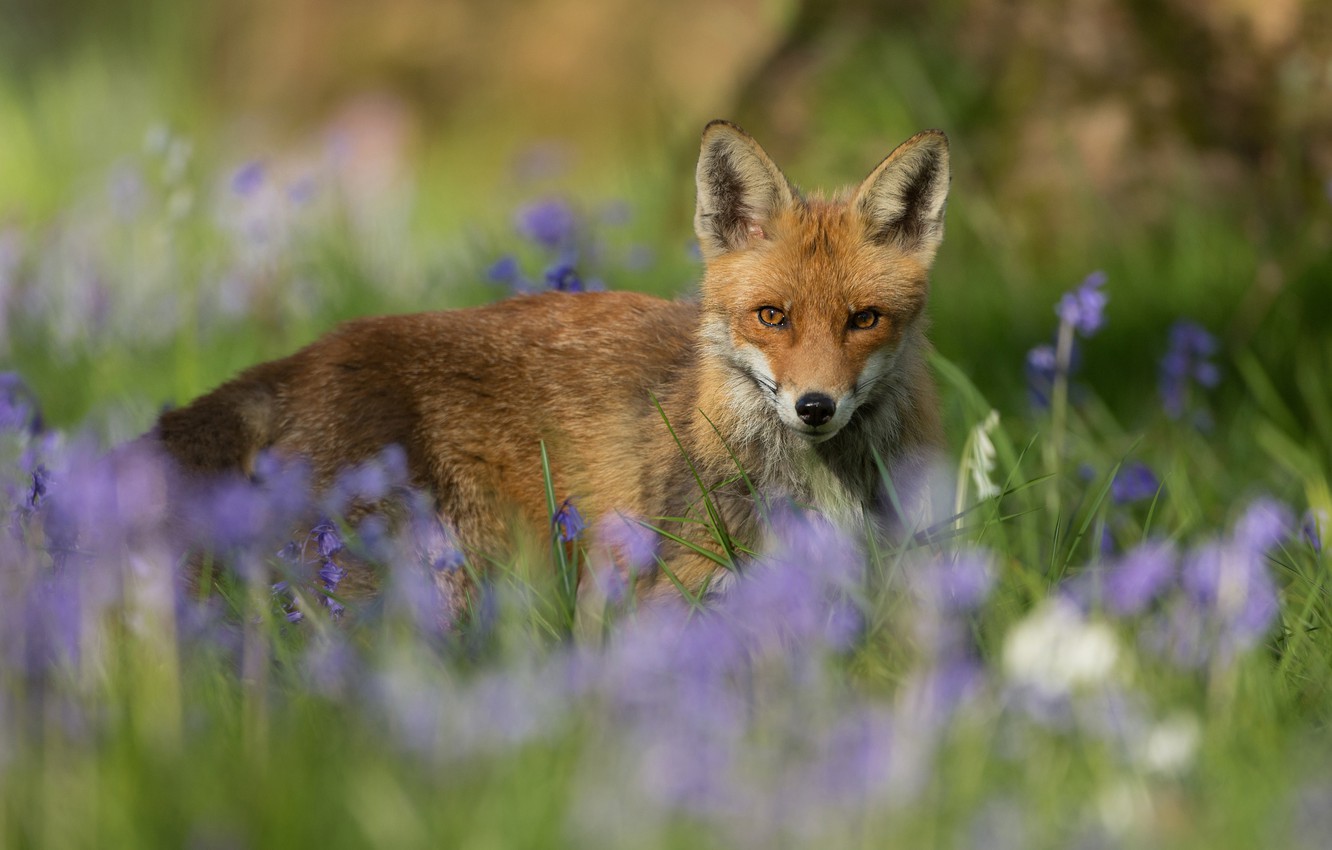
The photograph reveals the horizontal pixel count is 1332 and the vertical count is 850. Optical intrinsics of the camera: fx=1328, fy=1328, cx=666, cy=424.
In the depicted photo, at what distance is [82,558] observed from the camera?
11.3 feet

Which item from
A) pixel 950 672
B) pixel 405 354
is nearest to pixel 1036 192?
pixel 405 354

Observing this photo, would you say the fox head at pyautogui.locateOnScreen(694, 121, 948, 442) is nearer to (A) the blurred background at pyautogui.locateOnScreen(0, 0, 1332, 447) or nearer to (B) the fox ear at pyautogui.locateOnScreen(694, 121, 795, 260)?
(B) the fox ear at pyautogui.locateOnScreen(694, 121, 795, 260)

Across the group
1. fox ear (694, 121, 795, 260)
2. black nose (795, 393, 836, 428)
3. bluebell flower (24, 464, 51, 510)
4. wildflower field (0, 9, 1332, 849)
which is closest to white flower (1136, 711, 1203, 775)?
wildflower field (0, 9, 1332, 849)

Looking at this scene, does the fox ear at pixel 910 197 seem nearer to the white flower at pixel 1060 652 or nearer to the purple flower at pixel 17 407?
the white flower at pixel 1060 652

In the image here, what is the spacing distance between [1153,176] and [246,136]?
977 cm

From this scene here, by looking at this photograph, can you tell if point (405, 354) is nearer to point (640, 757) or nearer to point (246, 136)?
point (640, 757)

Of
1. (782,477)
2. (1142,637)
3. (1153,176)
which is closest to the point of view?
(1142,637)

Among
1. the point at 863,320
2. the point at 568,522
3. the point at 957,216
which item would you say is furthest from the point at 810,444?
the point at 957,216

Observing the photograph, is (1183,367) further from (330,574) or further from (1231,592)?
(330,574)

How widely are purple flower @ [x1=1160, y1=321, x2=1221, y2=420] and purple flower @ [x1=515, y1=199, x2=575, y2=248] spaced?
2.68 metres

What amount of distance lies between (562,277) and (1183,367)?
2597 mm

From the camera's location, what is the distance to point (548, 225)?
5938 mm

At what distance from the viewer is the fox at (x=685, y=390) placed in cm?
412

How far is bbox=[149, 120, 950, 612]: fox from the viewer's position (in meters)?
4.12
